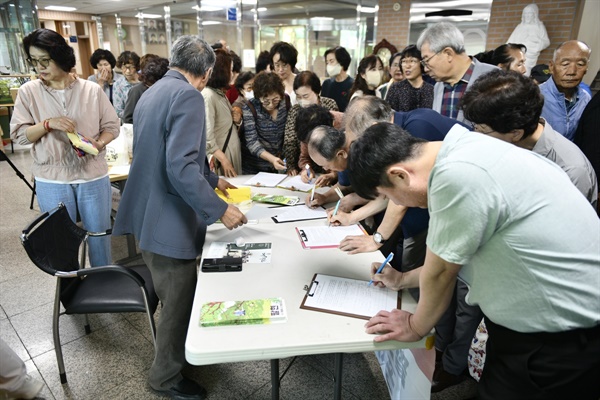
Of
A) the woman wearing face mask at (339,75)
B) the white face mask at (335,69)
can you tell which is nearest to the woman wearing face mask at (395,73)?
the woman wearing face mask at (339,75)

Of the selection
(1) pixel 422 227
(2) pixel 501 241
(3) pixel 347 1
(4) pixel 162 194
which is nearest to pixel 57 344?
(4) pixel 162 194

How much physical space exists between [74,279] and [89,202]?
55cm

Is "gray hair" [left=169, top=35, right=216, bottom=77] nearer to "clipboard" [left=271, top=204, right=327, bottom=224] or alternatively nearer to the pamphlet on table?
"clipboard" [left=271, top=204, right=327, bottom=224]

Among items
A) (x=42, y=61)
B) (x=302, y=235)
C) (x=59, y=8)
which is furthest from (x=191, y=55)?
(x=59, y=8)

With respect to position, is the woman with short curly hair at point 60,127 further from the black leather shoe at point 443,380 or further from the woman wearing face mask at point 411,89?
the woman wearing face mask at point 411,89

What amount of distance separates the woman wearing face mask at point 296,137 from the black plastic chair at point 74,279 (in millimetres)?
1278

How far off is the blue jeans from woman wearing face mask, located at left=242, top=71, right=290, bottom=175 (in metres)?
1.01

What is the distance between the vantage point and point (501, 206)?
2.73 feet

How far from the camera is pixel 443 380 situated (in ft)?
6.20

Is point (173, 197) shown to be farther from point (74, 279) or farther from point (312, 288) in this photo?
point (74, 279)

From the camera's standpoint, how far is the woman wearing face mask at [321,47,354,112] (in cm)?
422

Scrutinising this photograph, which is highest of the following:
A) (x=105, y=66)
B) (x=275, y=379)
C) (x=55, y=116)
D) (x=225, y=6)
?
(x=225, y=6)

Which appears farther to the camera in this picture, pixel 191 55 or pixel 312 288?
pixel 191 55

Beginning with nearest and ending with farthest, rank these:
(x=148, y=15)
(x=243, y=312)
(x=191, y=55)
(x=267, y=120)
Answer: (x=243, y=312), (x=191, y=55), (x=267, y=120), (x=148, y=15)
